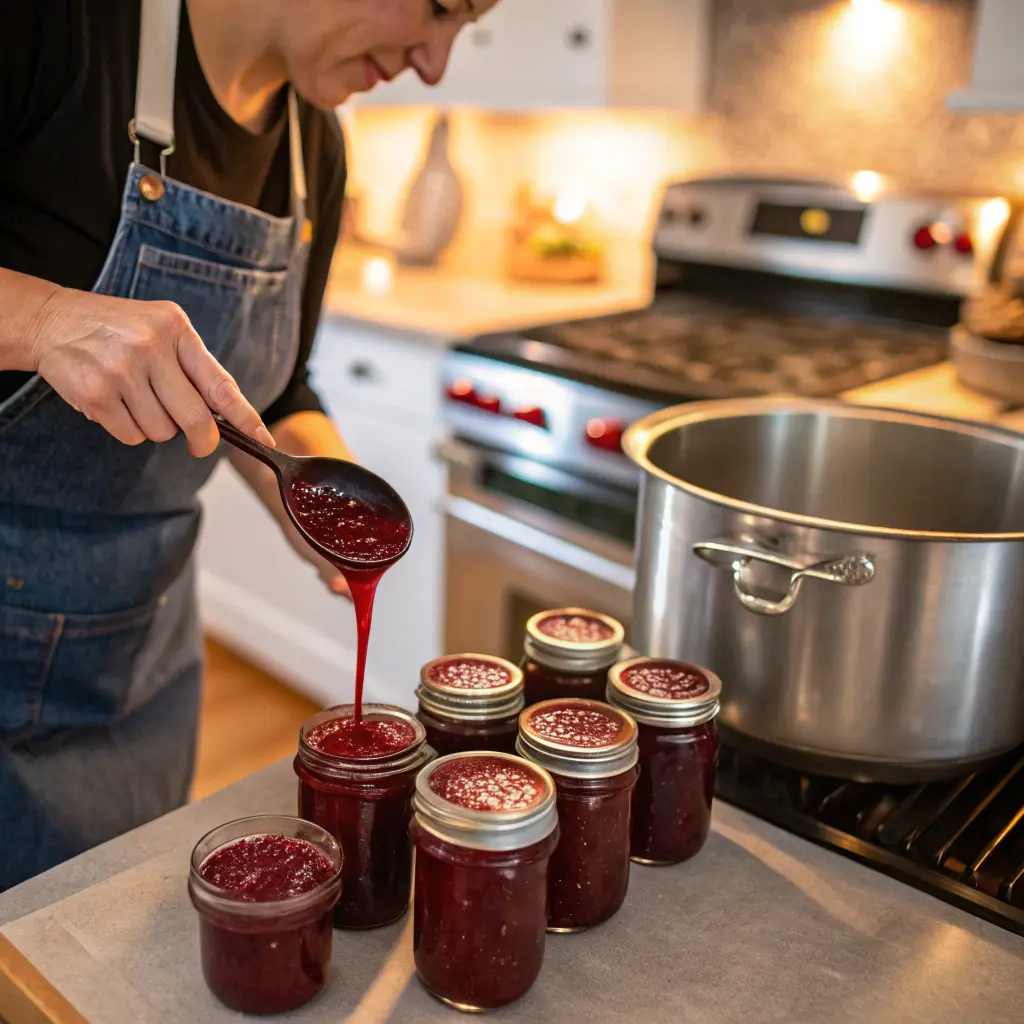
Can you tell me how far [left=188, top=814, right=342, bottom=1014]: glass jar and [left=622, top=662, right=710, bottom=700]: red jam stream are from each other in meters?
0.25

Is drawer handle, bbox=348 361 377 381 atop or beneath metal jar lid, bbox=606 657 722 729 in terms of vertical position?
beneath

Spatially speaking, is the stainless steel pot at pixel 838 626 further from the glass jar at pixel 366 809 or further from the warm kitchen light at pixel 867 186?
the warm kitchen light at pixel 867 186

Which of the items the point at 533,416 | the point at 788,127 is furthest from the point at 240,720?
the point at 788,127

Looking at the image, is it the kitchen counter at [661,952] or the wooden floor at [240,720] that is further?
the wooden floor at [240,720]

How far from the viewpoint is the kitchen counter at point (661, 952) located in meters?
0.66

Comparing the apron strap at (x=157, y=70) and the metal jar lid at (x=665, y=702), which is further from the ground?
the apron strap at (x=157, y=70)

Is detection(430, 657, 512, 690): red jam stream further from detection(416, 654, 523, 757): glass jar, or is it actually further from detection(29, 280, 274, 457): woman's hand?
detection(29, 280, 274, 457): woman's hand

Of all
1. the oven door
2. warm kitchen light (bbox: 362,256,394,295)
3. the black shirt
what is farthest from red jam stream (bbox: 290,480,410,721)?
warm kitchen light (bbox: 362,256,394,295)

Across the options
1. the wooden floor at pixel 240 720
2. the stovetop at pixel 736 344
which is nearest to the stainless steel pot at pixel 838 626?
the stovetop at pixel 736 344

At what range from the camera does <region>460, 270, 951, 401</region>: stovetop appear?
6.22 feet

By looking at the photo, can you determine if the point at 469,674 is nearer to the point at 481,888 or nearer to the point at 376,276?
the point at 481,888

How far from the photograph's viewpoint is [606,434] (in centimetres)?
195

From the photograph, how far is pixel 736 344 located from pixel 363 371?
2.42 ft

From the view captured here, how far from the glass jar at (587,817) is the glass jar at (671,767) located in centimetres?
6
